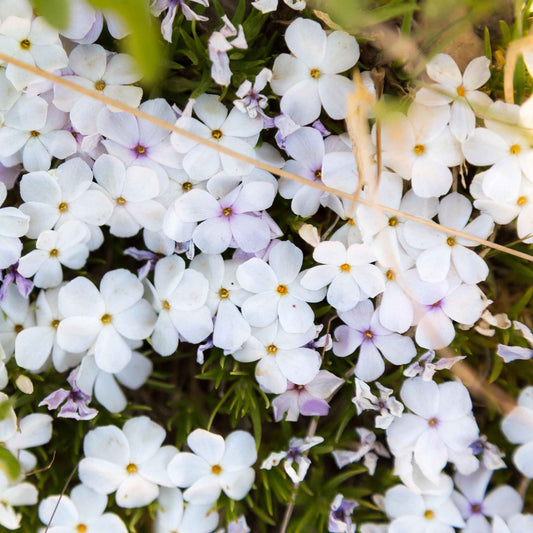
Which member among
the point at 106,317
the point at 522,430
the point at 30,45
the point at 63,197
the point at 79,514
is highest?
the point at 30,45

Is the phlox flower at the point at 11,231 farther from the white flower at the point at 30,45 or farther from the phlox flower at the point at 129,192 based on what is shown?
the white flower at the point at 30,45

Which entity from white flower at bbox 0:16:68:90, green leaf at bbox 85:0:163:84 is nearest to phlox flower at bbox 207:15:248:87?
white flower at bbox 0:16:68:90

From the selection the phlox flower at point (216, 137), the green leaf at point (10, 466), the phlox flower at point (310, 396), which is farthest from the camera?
the phlox flower at point (310, 396)

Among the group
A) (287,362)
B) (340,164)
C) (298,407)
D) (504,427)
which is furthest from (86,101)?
(504,427)

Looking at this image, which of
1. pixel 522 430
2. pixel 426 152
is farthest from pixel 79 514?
pixel 426 152

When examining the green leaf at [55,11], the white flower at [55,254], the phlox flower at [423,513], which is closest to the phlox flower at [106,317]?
the white flower at [55,254]

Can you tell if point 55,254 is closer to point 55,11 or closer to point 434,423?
point 55,11
